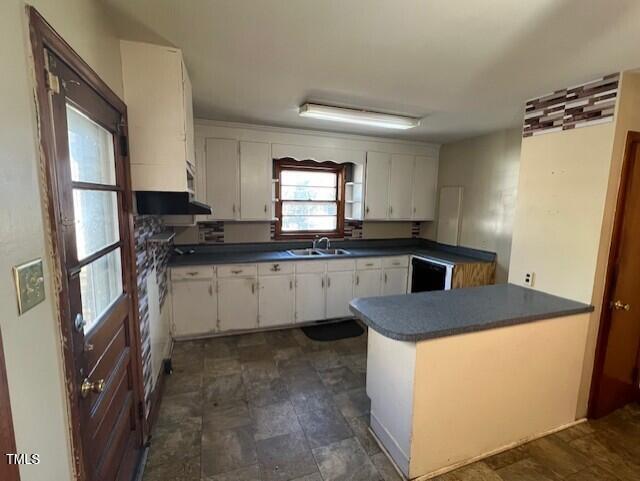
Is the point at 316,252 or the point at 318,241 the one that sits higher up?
the point at 318,241

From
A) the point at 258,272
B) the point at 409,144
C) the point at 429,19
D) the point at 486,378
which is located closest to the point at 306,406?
the point at 486,378

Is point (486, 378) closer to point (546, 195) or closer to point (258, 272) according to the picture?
point (546, 195)

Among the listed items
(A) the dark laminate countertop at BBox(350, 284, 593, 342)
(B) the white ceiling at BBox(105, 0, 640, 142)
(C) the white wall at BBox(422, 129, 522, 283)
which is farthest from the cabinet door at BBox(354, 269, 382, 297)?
(B) the white ceiling at BBox(105, 0, 640, 142)

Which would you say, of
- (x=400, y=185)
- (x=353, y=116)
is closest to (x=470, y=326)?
(x=353, y=116)

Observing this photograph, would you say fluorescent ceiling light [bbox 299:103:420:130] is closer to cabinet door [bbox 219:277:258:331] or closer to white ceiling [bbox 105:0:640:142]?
white ceiling [bbox 105:0:640:142]

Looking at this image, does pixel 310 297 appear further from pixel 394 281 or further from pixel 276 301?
pixel 394 281

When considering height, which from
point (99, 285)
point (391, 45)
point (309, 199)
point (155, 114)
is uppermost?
point (391, 45)

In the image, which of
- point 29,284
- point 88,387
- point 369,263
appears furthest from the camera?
point 369,263

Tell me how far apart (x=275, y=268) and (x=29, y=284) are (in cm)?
270

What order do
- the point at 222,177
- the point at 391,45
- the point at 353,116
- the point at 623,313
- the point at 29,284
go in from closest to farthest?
the point at 29,284
the point at 391,45
the point at 623,313
the point at 353,116
the point at 222,177

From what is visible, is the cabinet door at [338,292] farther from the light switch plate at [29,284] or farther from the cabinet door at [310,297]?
the light switch plate at [29,284]

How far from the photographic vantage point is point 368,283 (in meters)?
3.86

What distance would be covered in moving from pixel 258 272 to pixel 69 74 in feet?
8.23

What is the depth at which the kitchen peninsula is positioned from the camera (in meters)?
1.65
